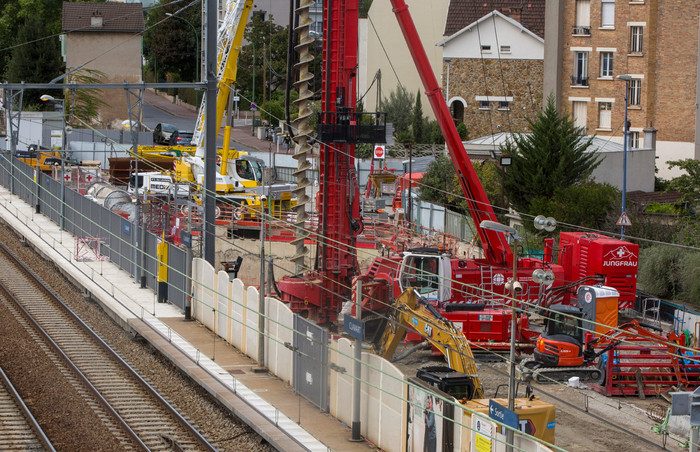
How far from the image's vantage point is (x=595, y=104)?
5969 cm

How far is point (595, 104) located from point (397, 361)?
39410mm

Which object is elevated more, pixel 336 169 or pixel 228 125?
pixel 228 125

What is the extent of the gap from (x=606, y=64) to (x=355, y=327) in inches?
1797

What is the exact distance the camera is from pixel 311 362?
19.3m

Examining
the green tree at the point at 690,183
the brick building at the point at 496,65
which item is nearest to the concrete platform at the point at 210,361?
the green tree at the point at 690,183

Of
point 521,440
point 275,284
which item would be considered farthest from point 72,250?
point 521,440

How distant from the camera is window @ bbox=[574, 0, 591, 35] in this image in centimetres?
5931

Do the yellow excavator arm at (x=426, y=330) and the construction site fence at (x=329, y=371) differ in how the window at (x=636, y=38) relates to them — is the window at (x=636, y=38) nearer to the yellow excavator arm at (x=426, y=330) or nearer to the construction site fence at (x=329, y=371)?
the construction site fence at (x=329, y=371)

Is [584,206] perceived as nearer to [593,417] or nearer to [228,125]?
[228,125]

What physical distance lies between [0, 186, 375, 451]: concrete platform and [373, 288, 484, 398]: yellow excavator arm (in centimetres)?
284

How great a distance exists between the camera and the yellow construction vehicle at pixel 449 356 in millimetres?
15375

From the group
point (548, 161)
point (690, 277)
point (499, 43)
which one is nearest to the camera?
point (690, 277)

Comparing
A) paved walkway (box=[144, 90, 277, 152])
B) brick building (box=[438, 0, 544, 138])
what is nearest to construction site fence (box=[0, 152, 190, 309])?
paved walkway (box=[144, 90, 277, 152])

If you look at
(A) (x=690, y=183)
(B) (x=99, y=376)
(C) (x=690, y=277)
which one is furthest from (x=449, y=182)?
(B) (x=99, y=376)
